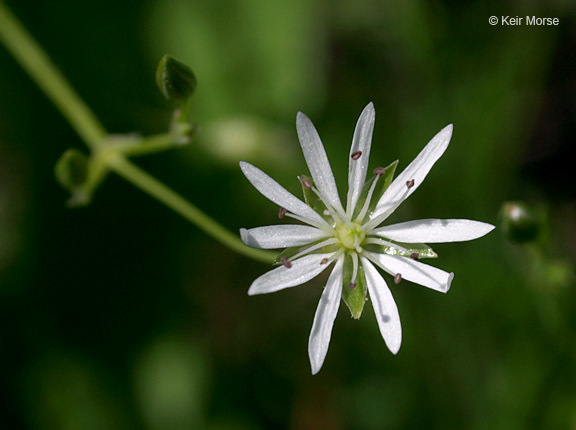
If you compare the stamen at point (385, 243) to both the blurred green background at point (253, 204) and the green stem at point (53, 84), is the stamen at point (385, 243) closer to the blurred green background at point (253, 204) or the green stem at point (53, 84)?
the blurred green background at point (253, 204)

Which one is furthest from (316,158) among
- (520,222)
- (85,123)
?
(85,123)

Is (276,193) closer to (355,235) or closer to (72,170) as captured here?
(355,235)

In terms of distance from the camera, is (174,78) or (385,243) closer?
(385,243)

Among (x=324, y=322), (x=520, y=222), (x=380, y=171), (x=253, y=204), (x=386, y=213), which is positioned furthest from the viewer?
(x=253, y=204)

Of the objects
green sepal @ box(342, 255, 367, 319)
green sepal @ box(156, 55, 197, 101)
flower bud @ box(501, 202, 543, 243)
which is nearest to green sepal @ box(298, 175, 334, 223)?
green sepal @ box(342, 255, 367, 319)

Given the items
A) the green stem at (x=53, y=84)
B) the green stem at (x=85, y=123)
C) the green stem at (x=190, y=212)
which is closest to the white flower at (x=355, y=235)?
the green stem at (x=190, y=212)

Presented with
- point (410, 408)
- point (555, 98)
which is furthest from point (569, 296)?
point (555, 98)

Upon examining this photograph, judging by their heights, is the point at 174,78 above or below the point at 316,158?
above

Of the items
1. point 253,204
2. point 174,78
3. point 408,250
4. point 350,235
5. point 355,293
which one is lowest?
point 355,293
